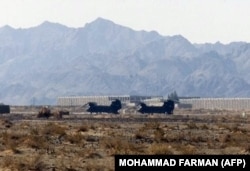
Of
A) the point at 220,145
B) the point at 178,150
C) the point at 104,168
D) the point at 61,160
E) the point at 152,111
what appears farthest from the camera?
the point at 152,111

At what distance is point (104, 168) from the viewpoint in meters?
30.2

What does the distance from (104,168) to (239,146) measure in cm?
1457

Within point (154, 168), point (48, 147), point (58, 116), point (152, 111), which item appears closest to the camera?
point (154, 168)

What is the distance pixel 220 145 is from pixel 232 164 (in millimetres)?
22811

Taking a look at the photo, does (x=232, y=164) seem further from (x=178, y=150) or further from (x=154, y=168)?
(x=178, y=150)

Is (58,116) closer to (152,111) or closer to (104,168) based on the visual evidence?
(152,111)

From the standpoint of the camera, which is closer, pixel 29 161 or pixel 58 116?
pixel 29 161

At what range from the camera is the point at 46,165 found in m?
30.9

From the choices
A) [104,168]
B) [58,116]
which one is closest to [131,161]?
[104,168]

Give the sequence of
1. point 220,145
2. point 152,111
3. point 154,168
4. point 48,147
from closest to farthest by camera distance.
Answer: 1. point 154,168
2. point 48,147
3. point 220,145
4. point 152,111

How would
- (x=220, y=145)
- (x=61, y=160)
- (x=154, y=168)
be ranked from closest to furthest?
(x=154, y=168) → (x=61, y=160) → (x=220, y=145)

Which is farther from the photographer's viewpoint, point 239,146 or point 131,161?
point 239,146

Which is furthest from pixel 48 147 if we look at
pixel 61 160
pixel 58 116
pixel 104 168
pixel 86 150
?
pixel 58 116

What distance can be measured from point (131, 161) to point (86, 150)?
1757 cm
